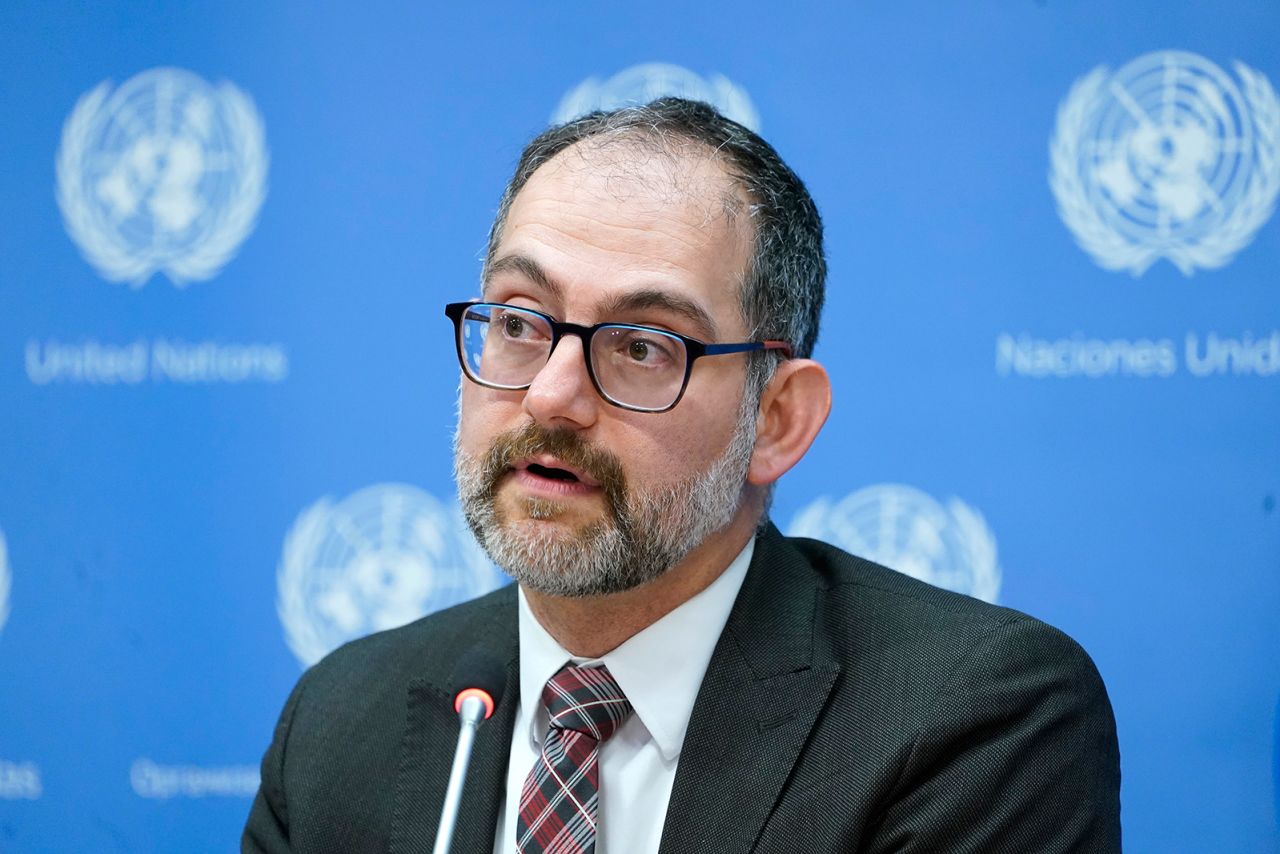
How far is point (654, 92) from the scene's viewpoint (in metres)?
2.91

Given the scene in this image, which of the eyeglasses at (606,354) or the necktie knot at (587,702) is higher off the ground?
the eyeglasses at (606,354)

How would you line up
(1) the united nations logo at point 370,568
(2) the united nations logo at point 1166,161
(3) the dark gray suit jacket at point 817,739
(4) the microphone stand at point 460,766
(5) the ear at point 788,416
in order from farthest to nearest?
(1) the united nations logo at point 370,568 < (2) the united nations logo at point 1166,161 < (5) the ear at point 788,416 < (3) the dark gray suit jacket at point 817,739 < (4) the microphone stand at point 460,766

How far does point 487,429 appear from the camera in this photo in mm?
1961

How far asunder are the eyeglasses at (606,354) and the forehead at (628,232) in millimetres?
47

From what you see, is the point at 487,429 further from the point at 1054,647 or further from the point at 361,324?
the point at 361,324

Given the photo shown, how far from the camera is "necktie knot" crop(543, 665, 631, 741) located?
6.59 ft

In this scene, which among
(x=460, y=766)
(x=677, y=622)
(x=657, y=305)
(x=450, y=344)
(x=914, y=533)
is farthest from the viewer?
(x=450, y=344)

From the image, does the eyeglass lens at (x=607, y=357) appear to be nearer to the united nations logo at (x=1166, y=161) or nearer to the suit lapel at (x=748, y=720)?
the suit lapel at (x=748, y=720)

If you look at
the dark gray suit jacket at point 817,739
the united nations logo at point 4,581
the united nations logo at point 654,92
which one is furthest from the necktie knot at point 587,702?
the united nations logo at point 4,581

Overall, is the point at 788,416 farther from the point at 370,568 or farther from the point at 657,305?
the point at 370,568

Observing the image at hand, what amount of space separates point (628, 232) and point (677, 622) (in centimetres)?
66

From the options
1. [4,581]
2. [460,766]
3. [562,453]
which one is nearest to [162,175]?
[4,581]

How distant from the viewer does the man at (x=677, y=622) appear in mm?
1866

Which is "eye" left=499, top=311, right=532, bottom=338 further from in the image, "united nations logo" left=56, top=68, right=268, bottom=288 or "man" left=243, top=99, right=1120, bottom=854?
"united nations logo" left=56, top=68, right=268, bottom=288
